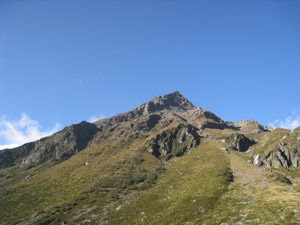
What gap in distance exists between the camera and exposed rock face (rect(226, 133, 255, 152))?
133 m

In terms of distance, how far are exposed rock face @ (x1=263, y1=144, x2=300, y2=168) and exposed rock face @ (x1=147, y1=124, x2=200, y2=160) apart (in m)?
55.8

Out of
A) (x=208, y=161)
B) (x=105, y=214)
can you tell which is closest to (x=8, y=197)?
(x=105, y=214)

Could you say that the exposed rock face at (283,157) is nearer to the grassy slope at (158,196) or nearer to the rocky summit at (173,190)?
the rocky summit at (173,190)

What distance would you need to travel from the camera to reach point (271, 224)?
77.7ft

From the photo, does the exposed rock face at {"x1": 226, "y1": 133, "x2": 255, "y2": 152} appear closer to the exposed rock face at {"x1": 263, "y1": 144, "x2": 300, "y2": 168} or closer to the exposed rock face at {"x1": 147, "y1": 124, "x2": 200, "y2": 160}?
the exposed rock face at {"x1": 147, "y1": 124, "x2": 200, "y2": 160}

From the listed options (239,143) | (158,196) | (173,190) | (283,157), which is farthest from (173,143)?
(158,196)

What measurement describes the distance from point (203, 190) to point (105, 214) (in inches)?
1264

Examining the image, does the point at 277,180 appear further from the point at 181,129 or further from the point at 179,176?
the point at 181,129

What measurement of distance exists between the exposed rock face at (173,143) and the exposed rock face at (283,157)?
5585cm

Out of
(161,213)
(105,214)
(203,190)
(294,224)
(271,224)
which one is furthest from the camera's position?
(203,190)

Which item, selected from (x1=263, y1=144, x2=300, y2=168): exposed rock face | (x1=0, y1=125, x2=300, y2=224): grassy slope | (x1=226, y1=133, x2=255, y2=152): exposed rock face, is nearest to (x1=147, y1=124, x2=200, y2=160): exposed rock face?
(x1=0, y1=125, x2=300, y2=224): grassy slope

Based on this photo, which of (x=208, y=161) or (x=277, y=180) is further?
(x=208, y=161)

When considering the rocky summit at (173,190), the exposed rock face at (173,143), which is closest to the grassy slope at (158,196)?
the rocky summit at (173,190)

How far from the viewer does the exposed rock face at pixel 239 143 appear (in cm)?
13298
